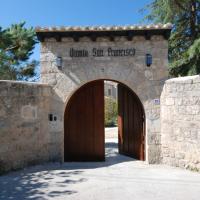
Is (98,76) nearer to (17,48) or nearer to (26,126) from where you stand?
(26,126)

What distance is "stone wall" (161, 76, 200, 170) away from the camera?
6.09 meters

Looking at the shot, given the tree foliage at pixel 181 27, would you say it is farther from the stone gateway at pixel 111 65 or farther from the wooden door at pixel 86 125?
the wooden door at pixel 86 125

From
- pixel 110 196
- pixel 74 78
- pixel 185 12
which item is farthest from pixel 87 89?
pixel 185 12

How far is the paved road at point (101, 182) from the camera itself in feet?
14.9

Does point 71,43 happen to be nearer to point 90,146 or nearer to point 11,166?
point 90,146

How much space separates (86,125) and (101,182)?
2.44 metres

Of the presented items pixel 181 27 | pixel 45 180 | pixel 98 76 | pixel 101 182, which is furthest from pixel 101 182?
pixel 181 27

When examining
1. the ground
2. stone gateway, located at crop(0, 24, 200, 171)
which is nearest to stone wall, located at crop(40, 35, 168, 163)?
stone gateway, located at crop(0, 24, 200, 171)

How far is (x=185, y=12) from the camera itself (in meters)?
11.3

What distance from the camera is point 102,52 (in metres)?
6.99

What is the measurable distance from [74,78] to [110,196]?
3493 mm

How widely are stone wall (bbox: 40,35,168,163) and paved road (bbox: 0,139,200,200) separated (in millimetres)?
1077

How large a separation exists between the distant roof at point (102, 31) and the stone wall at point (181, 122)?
4.68 feet

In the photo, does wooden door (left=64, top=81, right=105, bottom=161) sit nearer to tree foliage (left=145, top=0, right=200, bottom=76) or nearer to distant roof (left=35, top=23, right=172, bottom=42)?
distant roof (left=35, top=23, right=172, bottom=42)
